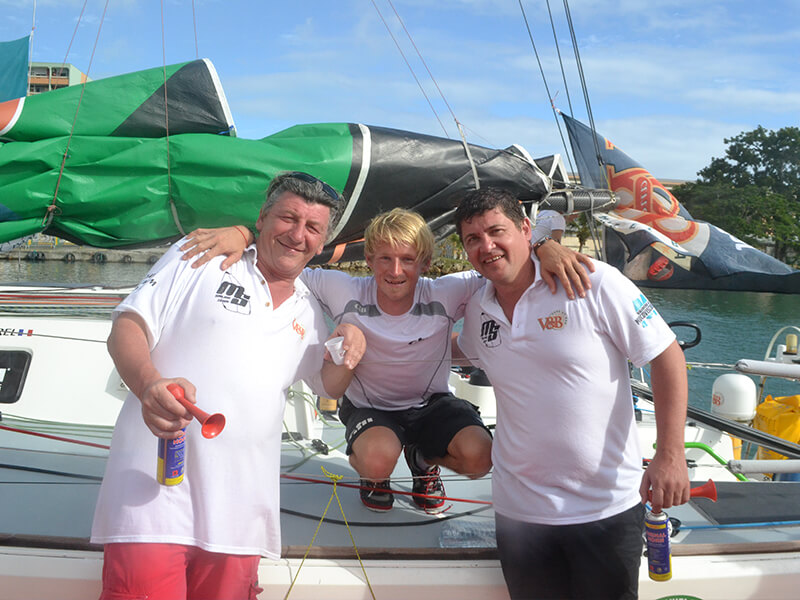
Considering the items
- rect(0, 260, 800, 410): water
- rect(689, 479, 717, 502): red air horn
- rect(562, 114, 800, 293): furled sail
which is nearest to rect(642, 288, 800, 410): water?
rect(0, 260, 800, 410): water

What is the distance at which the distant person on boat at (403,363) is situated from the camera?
207 cm

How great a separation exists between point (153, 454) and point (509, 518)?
1.06 m

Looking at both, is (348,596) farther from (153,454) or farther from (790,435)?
(790,435)

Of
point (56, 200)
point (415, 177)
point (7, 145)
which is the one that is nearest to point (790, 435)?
point (415, 177)

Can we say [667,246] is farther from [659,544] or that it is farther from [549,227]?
[659,544]

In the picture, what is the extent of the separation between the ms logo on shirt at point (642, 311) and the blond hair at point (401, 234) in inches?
29.1

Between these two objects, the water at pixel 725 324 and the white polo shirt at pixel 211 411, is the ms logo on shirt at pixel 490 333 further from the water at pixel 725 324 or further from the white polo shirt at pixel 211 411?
the water at pixel 725 324

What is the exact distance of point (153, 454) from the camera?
5.08 ft

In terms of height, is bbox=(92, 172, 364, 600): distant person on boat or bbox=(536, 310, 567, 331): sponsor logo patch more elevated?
bbox=(536, 310, 567, 331): sponsor logo patch

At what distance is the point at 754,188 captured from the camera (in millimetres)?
31297

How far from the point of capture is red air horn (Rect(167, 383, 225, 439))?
4.47 feet

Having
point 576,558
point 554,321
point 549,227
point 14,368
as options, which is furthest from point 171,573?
point 549,227

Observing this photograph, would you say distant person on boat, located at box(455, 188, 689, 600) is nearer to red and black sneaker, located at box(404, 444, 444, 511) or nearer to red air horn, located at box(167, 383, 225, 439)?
red and black sneaker, located at box(404, 444, 444, 511)

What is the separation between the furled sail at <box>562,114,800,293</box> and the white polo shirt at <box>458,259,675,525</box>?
5.46ft
